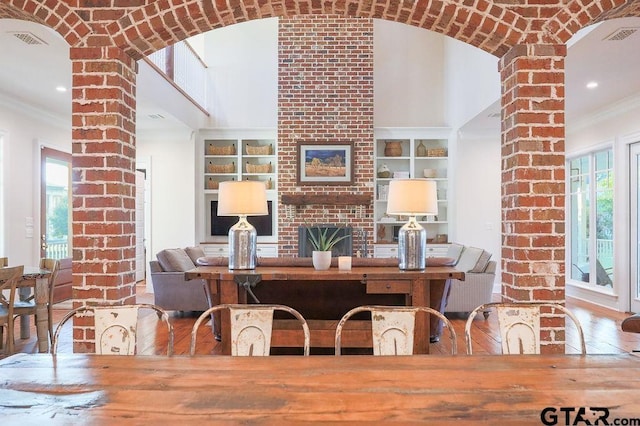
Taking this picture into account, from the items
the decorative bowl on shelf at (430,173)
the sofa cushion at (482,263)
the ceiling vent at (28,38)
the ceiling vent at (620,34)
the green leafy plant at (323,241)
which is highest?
the ceiling vent at (28,38)

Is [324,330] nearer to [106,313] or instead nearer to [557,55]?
[106,313]

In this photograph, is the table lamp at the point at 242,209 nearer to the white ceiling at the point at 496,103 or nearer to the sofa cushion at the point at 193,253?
the white ceiling at the point at 496,103

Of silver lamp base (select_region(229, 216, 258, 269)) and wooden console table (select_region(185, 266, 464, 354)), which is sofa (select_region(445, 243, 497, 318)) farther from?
silver lamp base (select_region(229, 216, 258, 269))

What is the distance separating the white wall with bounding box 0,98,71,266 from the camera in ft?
19.3

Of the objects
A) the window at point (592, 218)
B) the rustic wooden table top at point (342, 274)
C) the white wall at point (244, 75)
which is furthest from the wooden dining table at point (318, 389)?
the white wall at point (244, 75)

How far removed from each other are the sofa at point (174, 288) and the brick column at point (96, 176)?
2.80 m

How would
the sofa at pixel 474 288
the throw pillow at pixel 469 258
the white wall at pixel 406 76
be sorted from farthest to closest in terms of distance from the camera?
the white wall at pixel 406 76 → the throw pillow at pixel 469 258 → the sofa at pixel 474 288

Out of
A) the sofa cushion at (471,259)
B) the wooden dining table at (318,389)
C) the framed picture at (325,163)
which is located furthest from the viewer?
the framed picture at (325,163)

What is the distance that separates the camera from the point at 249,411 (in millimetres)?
1253

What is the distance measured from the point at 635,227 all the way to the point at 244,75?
20.6 feet

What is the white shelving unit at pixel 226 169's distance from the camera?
8.16m

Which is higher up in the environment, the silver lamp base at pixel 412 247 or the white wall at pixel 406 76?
the white wall at pixel 406 76

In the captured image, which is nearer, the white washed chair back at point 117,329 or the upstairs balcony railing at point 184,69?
the white washed chair back at point 117,329

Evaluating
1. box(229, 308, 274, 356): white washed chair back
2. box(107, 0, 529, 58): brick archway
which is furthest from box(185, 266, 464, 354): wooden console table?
box(107, 0, 529, 58): brick archway
